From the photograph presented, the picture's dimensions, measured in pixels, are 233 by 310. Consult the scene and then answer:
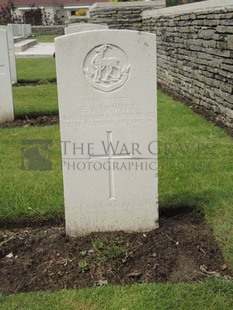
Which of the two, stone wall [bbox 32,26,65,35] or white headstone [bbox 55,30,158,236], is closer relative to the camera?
white headstone [bbox 55,30,158,236]

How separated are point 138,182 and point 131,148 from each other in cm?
27

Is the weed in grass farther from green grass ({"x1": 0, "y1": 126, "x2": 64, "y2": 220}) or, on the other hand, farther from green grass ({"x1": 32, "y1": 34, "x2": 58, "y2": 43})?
green grass ({"x1": 32, "y1": 34, "x2": 58, "y2": 43})

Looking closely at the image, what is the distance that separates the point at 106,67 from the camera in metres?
3.06

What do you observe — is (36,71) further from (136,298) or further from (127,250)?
(136,298)

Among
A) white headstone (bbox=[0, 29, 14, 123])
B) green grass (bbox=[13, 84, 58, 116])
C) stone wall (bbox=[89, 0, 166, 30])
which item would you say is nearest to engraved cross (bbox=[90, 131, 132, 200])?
white headstone (bbox=[0, 29, 14, 123])

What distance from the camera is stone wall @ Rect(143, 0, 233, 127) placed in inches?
240

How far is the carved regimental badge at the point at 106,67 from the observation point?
119 inches

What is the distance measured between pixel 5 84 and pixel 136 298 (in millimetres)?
5067

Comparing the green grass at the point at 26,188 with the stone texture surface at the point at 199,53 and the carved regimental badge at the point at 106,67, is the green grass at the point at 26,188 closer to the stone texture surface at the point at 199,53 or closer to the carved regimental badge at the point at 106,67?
the carved regimental badge at the point at 106,67

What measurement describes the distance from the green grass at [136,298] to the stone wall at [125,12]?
36.3ft

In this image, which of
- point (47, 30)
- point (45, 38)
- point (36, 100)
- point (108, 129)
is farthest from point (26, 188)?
point (47, 30)

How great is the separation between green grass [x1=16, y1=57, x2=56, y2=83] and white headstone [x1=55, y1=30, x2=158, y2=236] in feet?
28.9

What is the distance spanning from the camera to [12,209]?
3.79 m

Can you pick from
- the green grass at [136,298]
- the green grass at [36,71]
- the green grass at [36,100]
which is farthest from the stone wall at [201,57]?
the green grass at [136,298]
